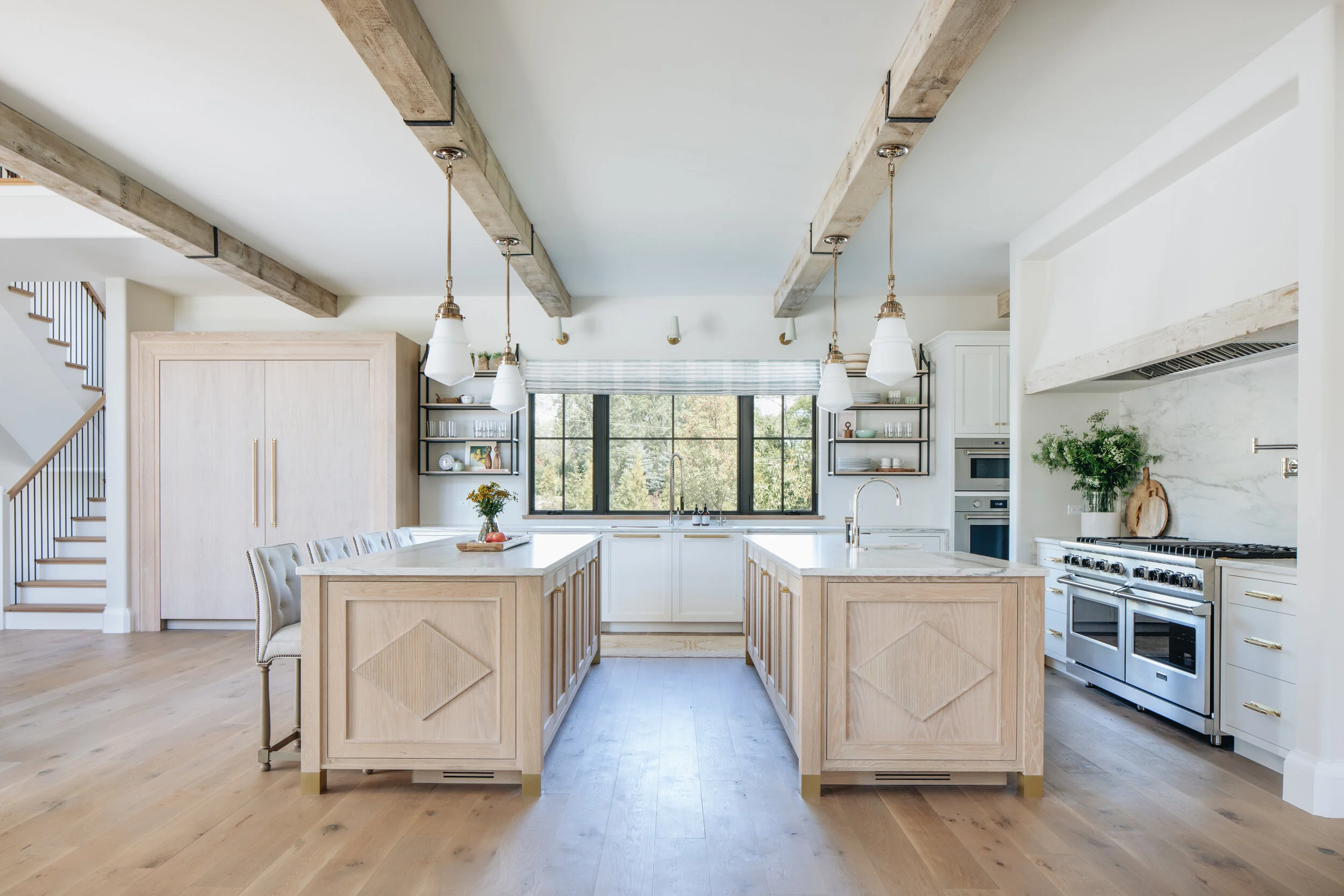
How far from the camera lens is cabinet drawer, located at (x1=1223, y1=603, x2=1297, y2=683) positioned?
3008 millimetres

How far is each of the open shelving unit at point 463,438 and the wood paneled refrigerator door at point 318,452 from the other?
558 mm

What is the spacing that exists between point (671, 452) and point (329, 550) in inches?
137

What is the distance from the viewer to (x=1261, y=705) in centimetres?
314

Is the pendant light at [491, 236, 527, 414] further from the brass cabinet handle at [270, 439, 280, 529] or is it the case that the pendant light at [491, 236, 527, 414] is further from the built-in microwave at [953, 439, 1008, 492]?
the built-in microwave at [953, 439, 1008, 492]

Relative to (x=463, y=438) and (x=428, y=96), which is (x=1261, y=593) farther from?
(x=463, y=438)

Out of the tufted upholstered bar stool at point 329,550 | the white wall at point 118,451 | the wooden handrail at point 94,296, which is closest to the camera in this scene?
the tufted upholstered bar stool at point 329,550

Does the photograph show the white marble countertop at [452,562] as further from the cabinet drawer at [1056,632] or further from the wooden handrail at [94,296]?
the wooden handrail at [94,296]

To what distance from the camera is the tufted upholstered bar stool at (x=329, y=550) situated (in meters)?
3.54

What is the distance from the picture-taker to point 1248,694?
3215 millimetres

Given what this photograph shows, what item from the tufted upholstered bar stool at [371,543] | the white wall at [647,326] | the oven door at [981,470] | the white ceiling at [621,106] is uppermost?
the white ceiling at [621,106]

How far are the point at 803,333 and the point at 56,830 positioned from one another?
5.53m

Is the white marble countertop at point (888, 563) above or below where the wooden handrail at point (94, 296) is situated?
below

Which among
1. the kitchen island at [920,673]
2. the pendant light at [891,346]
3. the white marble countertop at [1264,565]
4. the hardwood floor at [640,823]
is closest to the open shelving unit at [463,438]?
the hardwood floor at [640,823]

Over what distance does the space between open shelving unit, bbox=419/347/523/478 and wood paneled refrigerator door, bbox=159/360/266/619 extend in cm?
119
